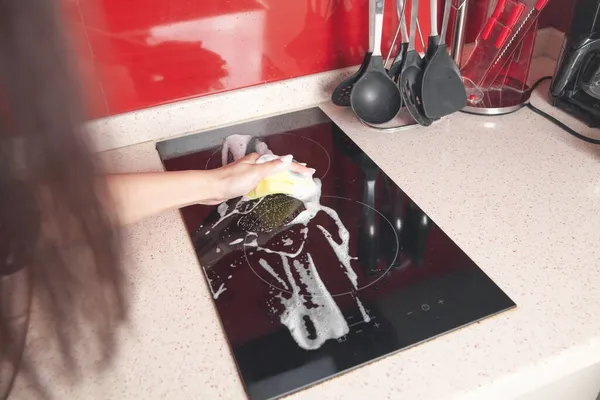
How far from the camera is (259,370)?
60cm

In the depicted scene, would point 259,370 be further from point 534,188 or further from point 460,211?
point 534,188

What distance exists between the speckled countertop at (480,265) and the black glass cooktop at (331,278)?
0.02 meters

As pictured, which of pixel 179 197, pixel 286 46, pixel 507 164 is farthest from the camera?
pixel 286 46

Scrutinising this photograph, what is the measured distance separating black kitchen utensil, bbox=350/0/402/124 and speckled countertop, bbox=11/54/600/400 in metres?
0.04

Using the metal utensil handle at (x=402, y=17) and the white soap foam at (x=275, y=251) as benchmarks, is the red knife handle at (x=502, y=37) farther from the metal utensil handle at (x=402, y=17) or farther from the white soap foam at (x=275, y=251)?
the white soap foam at (x=275, y=251)

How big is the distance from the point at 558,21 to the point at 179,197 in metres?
0.97

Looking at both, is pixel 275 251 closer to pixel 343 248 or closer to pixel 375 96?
pixel 343 248

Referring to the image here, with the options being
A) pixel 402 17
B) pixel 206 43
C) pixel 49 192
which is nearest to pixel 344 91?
pixel 402 17

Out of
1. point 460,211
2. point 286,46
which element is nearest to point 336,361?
point 460,211

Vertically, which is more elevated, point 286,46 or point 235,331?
point 286,46

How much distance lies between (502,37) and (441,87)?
170mm

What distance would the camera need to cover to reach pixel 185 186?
0.80 metres

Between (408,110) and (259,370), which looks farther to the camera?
(408,110)

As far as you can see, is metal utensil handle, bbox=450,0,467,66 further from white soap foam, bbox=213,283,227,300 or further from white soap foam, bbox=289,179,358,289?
white soap foam, bbox=213,283,227,300
